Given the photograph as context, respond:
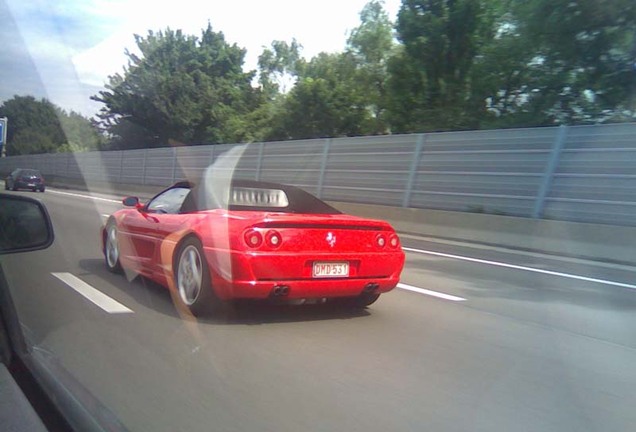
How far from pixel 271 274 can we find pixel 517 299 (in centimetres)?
373

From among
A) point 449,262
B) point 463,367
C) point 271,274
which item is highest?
point 271,274

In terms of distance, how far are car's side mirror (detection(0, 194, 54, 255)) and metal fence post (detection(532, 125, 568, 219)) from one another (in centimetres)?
1208

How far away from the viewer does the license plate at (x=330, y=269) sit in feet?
18.3

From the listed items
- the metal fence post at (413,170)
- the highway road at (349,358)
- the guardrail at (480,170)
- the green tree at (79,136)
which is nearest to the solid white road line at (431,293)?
the highway road at (349,358)

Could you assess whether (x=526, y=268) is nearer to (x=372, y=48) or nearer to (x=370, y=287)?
(x=370, y=287)

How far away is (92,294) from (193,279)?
154 cm

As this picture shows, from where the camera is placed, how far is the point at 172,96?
48.3 meters

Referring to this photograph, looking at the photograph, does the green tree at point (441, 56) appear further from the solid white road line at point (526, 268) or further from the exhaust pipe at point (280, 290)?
the exhaust pipe at point (280, 290)

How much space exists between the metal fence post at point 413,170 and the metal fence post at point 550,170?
4186mm

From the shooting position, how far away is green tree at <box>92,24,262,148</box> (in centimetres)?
4831

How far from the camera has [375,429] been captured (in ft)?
11.2

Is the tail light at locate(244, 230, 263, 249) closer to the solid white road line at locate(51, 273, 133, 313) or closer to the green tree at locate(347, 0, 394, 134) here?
the solid white road line at locate(51, 273, 133, 313)

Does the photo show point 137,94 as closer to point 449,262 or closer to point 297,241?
point 449,262

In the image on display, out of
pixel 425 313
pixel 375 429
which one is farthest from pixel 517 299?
pixel 375 429
